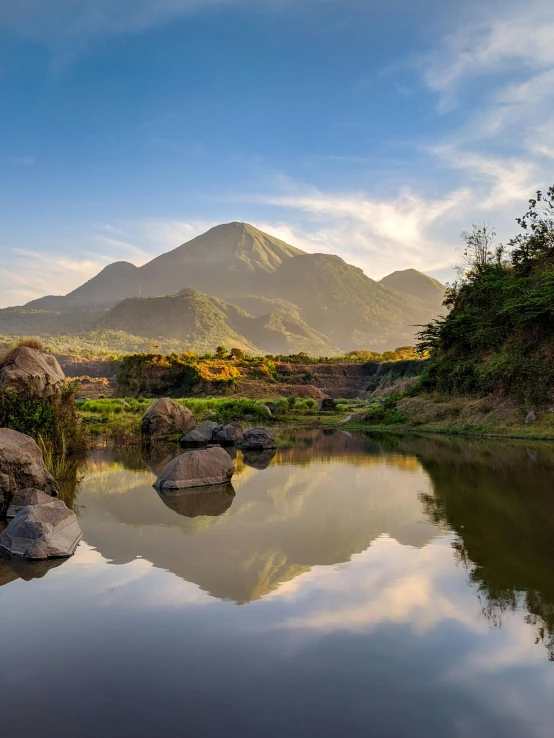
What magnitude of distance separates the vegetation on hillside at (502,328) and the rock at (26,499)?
66.5ft

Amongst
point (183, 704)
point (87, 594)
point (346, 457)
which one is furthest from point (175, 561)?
point (346, 457)

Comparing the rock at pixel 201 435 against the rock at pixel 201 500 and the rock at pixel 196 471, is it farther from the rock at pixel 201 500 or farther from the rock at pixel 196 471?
the rock at pixel 201 500

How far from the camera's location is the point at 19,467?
1017 centimetres

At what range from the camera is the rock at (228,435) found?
21.6 m

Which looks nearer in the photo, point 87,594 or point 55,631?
point 55,631

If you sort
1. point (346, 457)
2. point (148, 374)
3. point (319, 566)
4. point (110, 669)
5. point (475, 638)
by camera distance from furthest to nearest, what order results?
point (148, 374) < point (346, 457) < point (319, 566) < point (475, 638) < point (110, 669)

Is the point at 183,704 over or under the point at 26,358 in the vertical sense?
under

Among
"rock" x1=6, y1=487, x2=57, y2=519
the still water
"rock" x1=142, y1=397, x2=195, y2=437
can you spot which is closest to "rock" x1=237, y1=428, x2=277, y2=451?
"rock" x1=142, y1=397, x2=195, y2=437

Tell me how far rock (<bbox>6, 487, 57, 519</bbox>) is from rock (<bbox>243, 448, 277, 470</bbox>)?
7.20 metres

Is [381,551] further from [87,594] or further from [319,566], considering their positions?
[87,594]

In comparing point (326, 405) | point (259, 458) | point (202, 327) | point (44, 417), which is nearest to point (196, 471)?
point (44, 417)

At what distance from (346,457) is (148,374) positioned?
36.2m

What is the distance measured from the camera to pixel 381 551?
7723 millimetres

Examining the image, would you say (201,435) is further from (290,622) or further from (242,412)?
(290,622)
